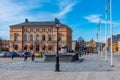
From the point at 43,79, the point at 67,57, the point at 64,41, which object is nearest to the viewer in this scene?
the point at 43,79

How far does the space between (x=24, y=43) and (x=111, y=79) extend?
122684 millimetres

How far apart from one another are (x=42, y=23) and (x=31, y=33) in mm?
6742

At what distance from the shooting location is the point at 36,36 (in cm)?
14175

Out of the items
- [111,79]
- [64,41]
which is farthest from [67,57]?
[64,41]

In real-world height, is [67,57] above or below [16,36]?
below

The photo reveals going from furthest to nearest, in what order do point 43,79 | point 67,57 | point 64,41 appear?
1. point 64,41
2. point 67,57
3. point 43,79

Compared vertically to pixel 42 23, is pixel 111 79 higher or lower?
lower

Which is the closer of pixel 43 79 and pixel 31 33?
pixel 43 79

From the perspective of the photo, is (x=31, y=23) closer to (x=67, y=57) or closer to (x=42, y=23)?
(x=42, y=23)

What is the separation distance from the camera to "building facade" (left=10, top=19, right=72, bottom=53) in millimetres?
137875

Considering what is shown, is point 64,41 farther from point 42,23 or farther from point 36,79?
point 36,79

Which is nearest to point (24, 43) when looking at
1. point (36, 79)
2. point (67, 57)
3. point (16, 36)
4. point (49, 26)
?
point (16, 36)

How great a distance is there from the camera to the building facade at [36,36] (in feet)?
452

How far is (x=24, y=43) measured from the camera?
140 metres
